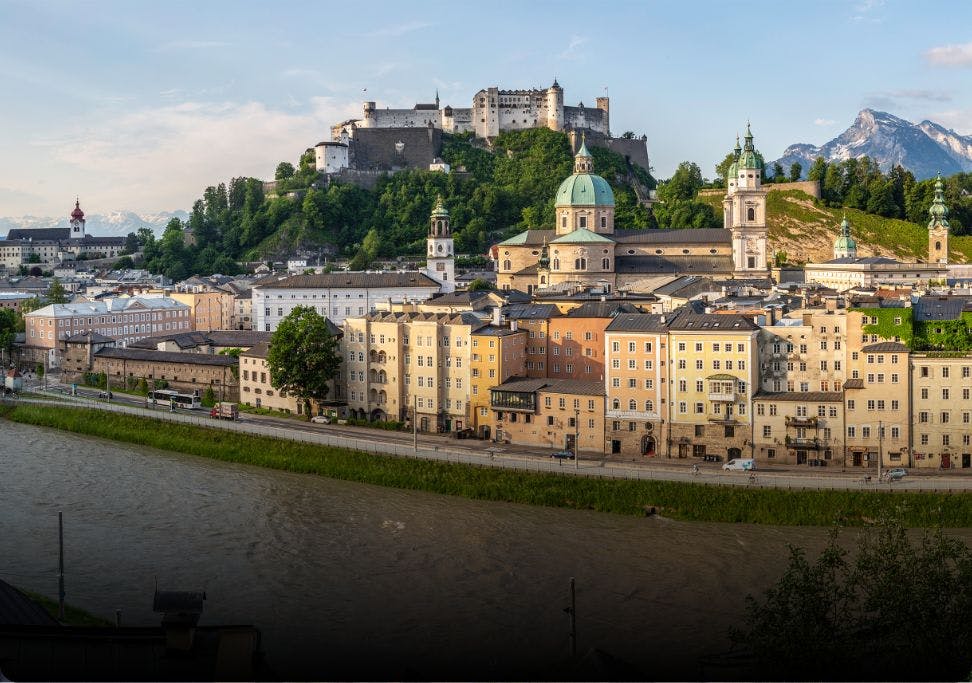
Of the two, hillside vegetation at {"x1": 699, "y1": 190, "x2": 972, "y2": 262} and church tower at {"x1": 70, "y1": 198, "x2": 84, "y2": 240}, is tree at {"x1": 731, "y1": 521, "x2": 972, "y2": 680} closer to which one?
hillside vegetation at {"x1": 699, "y1": 190, "x2": 972, "y2": 262}

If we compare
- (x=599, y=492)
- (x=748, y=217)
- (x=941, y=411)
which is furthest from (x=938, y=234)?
(x=599, y=492)

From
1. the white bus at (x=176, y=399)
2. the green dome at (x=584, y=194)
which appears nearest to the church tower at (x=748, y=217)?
the green dome at (x=584, y=194)

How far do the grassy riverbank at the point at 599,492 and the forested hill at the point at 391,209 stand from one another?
37937 mm

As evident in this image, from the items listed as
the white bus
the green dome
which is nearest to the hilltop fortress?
the green dome

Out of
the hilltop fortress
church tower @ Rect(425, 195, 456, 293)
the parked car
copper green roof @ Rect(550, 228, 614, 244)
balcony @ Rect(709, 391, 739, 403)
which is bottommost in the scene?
the parked car

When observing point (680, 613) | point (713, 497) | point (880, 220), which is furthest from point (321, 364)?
point (880, 220)

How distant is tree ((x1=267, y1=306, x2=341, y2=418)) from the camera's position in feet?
105

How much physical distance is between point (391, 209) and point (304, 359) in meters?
42.4

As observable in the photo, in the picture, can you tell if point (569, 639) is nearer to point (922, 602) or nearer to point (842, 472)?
point (922, 602)

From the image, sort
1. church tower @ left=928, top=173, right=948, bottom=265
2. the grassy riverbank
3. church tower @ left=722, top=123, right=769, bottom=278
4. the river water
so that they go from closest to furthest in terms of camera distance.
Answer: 1. the river water
2. the grassy riverbank
3. church tower @ left=722, top=123, right=769, bottom=278
4. church tower @ left=928, top=173, right=948, bottom=265

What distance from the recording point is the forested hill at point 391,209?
70.2 m

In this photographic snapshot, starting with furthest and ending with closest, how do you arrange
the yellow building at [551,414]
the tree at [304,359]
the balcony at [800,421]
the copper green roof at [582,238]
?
the copper green roof at [582,238], the tree at [304,359], the yellow building at [551,414], the balcony at [800,421]

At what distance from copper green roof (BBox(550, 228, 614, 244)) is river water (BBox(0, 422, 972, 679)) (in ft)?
83.7

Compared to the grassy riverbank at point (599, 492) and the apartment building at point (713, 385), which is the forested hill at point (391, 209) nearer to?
the grassy riverbank at point (599, 492)
